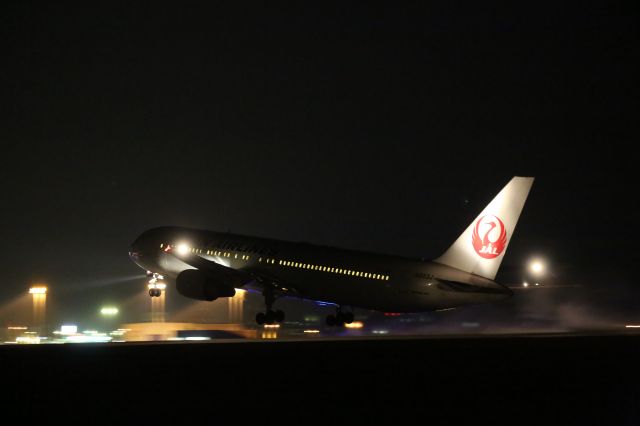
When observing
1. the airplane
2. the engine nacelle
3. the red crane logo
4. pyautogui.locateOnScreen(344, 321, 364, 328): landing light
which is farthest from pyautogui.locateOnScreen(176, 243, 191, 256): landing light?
the red crane logo

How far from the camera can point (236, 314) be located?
81438 mm

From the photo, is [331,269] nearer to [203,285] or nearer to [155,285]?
[203,285]

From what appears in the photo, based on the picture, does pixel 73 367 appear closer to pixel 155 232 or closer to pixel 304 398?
pixel 304 398

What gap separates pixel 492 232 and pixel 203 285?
54.5ft

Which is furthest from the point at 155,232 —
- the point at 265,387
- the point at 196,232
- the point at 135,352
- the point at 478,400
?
the point at 478,400

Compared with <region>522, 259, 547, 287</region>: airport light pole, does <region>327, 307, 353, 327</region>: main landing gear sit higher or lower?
lower

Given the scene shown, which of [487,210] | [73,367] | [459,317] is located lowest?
→ [73,367]

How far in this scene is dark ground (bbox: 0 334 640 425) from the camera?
17484 mm

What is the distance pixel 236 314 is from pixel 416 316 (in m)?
28.9

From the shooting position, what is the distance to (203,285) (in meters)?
49.2

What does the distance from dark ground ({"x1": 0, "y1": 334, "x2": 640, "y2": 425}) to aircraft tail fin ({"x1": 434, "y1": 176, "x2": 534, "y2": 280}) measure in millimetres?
6871

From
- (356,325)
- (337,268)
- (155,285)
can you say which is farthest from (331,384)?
(155,285)

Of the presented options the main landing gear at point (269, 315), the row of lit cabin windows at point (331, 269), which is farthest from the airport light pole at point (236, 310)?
the row of lit cabin windows at point (331, 269)

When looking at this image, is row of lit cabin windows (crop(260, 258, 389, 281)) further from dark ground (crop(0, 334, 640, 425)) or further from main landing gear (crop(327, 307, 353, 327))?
dark ground (crop(0, 334, 640, 425))
